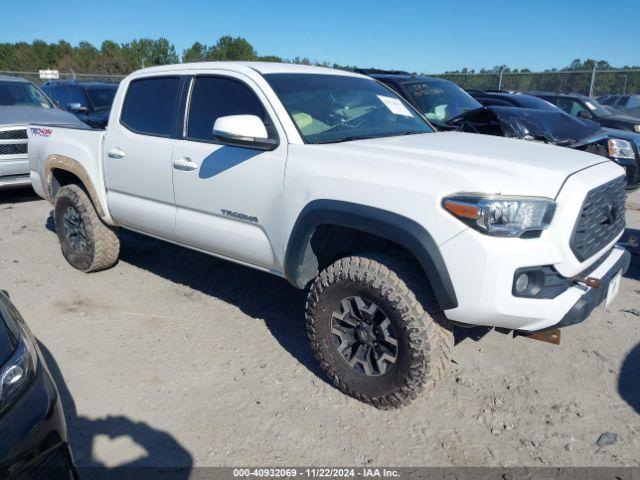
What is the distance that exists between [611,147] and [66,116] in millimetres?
8075

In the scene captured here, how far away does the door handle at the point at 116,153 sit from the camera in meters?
4.46

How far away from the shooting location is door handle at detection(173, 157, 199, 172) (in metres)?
3.82

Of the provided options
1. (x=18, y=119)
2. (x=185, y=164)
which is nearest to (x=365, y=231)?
(x=185, y=164)

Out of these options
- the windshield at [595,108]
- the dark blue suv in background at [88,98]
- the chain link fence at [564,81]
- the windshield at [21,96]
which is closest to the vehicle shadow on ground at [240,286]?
the windshield at [21,96]

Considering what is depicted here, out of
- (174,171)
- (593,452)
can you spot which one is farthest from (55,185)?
(593,452)

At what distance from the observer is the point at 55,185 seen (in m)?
5.45

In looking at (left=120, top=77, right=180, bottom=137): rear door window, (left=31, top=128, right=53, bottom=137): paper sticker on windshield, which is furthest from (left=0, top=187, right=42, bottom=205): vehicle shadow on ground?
(left=120, top=77, right=180, bottom=137): rear door window

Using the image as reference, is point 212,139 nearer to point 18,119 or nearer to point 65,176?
point 65,176

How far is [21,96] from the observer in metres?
9.14

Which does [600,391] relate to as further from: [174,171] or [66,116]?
[66,116]

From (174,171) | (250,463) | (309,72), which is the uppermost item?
(309,72)

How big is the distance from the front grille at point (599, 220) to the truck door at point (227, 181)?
168cm

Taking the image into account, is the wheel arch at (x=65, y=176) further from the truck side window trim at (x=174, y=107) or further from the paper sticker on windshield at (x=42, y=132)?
the truck side window trim at (x=174, y=107)

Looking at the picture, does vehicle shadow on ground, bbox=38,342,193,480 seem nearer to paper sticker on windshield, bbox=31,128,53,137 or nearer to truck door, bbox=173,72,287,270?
truck door, bbox=173,72,287,270
